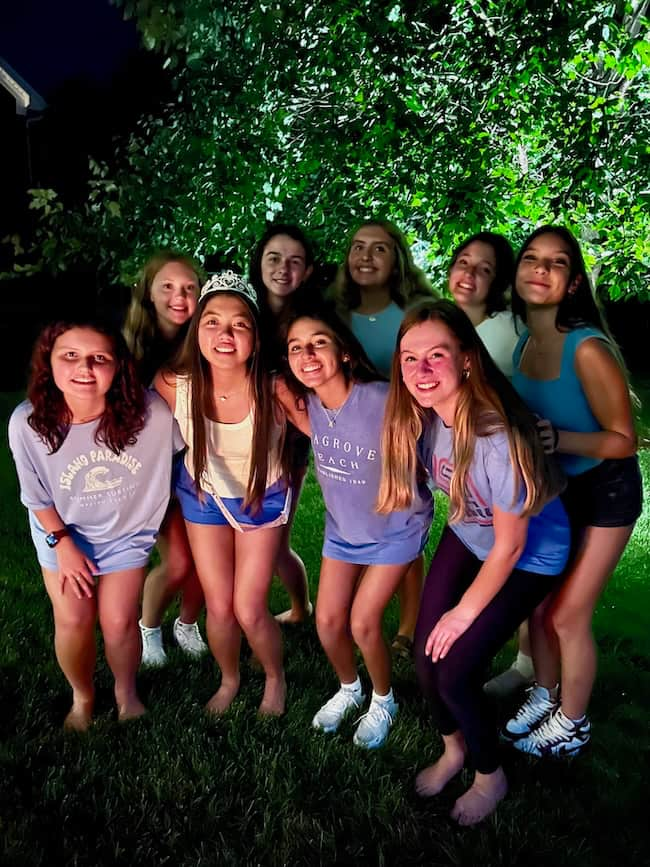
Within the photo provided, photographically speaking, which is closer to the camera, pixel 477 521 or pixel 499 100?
pixel 477 521

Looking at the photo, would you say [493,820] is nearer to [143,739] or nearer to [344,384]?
[143,739]

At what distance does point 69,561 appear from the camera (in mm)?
2986

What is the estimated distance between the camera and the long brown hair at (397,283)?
378 cm

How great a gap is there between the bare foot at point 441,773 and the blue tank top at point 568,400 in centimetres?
120

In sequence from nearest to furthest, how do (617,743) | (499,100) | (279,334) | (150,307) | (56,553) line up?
(56,553) < (617,743) < (279,334) < (150,307) < (499,100)

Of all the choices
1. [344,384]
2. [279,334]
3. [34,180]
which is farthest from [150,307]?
[34,180]

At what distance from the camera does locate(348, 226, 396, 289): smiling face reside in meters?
3.73

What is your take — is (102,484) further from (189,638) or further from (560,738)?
(560,738)

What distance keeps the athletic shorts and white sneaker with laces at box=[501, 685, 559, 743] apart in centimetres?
88

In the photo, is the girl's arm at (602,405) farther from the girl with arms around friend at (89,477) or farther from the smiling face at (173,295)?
the smiling face at (173,295)

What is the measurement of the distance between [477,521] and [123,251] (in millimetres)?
3879

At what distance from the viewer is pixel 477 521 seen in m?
2.74

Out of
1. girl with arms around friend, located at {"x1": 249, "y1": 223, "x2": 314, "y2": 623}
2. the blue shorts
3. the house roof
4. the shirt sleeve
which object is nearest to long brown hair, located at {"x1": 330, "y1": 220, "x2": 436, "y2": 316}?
girl with arms around friend, located at {"x1": 249, "y1": 223, "x2": 314, "y2": 623}

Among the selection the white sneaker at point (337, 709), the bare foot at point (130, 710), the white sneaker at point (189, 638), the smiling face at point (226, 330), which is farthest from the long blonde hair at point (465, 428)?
the white sneaker at point (189, 638)
